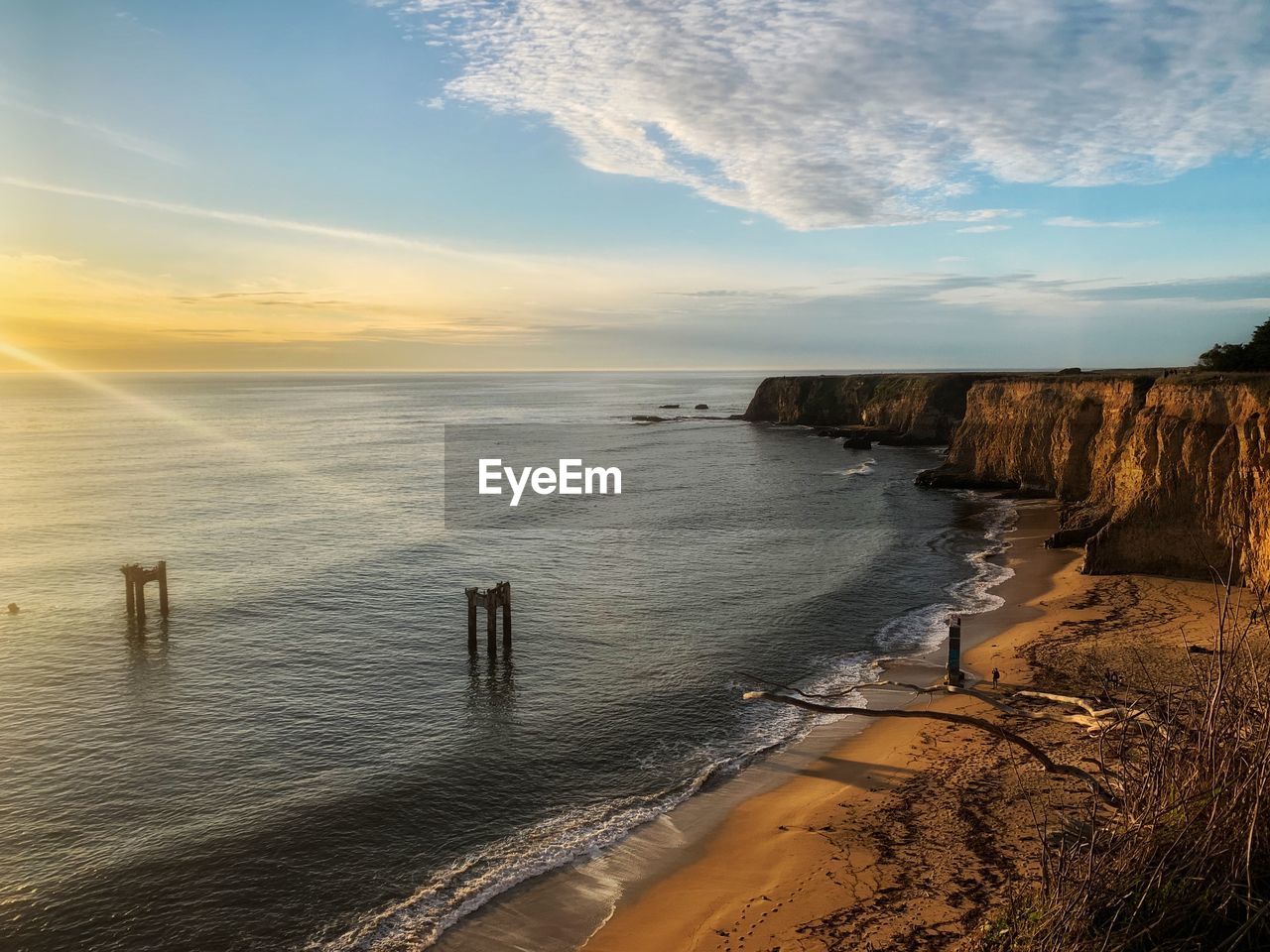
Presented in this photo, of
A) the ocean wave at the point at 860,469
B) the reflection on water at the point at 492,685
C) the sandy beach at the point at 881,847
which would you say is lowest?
the reflection on water at the point at 492,685

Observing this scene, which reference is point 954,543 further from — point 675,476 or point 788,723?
point 675,476

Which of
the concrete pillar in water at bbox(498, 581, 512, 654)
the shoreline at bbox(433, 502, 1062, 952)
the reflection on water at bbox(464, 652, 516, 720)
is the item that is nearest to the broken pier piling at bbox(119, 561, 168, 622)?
the reflection on water at bbox(464, 652, 516, 720)

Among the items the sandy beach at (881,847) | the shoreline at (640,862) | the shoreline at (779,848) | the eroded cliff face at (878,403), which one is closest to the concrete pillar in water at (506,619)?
the shoreline at (640,862)

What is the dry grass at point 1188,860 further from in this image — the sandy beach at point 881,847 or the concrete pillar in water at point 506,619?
the concrete pillar in water at point 506,619

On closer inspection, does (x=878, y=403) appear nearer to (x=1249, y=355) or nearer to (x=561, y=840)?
(x=1249, y=355)

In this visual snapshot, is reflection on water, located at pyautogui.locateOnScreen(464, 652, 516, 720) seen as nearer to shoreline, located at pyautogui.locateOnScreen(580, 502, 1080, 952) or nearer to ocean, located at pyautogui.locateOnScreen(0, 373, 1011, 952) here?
ocean, located at pyautogui.locateOnScreen(0, 373, 1011, 952)

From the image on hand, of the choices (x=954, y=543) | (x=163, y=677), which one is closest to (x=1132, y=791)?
(x=163, y=677)

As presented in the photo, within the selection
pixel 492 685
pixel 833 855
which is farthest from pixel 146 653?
pixel 833 855
